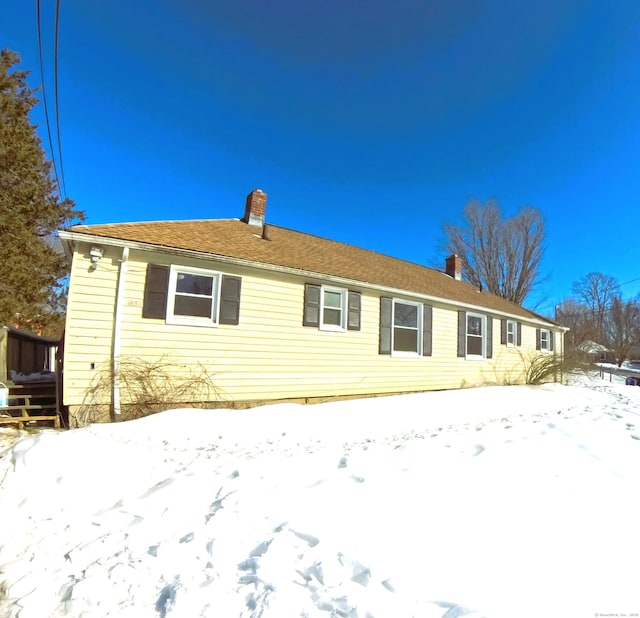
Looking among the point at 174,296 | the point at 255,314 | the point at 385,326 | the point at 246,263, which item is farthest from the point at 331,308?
the point at 174,296

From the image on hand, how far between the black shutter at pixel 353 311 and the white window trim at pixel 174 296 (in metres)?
3.34

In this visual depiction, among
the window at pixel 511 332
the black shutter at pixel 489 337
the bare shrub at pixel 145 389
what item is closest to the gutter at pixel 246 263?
the black shutter at pixel 489 337

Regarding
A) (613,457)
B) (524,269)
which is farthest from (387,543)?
(524,269)

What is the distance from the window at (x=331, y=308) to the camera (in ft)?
28.4

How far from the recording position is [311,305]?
341 inches

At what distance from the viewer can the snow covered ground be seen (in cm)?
215

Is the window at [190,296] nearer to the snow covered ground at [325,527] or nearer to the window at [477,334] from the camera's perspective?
the snow covered ground at [325,527]

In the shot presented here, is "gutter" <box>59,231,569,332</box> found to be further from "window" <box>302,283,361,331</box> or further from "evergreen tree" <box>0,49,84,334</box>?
"evergreen tree" <box>0,49,84,334</box>

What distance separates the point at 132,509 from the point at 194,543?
96cm

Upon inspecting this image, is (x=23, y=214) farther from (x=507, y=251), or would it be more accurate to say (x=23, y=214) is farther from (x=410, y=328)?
(x=507, y=251)

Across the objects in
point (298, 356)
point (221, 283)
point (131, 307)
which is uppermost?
point (221, 283)

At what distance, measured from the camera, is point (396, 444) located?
→ 16.7 feet

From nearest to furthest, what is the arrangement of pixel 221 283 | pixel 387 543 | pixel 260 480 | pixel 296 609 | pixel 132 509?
1. pixel 296 609
2. pixel 387 543
3. pixel 132 509
4. pixel 260 480
5. pixel 221 283

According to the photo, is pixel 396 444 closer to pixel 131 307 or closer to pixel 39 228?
pixel 131 307
